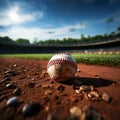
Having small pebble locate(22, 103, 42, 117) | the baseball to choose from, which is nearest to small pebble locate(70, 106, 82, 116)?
small pebble locate(22, 103, 42, 117)

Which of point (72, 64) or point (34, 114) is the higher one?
point (72, 64)

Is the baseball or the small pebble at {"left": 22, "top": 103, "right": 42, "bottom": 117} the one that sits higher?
the baseball

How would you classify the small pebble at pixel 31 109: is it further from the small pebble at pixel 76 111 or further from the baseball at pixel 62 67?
the baseball at pixel 62 67

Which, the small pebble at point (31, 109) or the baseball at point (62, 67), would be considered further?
the baseball at point (62, 67)

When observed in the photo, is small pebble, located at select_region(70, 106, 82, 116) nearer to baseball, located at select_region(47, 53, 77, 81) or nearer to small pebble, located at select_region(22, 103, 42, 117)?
small pebble, located at select_region(22, 103, 42, 117)

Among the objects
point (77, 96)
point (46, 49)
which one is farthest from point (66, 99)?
point (46, 49)

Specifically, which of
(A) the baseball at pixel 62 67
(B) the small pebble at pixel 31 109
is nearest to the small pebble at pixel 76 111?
(B) the small pebble at pixel 31 109

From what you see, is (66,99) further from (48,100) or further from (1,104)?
(1,104)

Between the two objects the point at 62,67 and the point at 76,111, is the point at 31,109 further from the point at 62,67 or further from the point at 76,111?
the point at 62,67

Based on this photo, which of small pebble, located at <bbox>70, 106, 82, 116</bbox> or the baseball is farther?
the baseball

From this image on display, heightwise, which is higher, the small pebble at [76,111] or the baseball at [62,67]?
the baseball at [62,67]

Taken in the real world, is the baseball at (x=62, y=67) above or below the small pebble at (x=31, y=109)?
above
